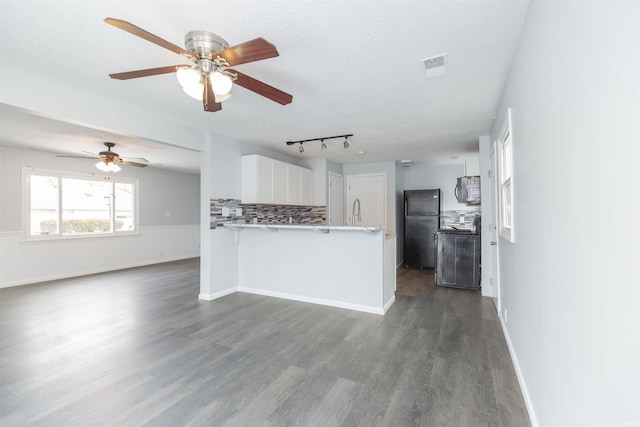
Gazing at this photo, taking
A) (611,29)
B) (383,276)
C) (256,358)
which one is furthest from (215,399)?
(611,29)

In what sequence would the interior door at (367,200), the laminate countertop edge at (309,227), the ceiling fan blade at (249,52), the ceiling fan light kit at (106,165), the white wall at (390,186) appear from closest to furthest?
1. the ceiling fan blade at (249,52)
2. the laminate countertop edge at (309,227)
3. the ceiling fan light kit at (106,165)
4. the white wall at (390,186)
5. the interior door at (367,200)

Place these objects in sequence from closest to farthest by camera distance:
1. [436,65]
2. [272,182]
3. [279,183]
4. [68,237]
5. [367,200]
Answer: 1. [436,65]
2. [272,182]
3. [279,183]
4. [68,237]
5. [367,200]

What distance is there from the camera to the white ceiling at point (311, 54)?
1706mm

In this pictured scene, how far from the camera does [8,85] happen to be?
2.34 meters

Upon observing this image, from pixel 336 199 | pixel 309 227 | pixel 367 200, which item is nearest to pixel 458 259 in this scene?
pixel 367 200

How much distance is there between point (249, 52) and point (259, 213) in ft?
11.8

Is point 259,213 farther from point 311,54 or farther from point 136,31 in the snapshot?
point 136,31

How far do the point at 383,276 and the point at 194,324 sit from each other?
2.23 m

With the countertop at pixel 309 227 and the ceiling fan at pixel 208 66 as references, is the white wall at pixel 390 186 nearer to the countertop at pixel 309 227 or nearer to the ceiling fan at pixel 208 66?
the countertop at pixel 309 227

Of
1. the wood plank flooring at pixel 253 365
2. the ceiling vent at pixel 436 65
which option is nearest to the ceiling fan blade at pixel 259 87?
the ceiling vent at pixel 436 65

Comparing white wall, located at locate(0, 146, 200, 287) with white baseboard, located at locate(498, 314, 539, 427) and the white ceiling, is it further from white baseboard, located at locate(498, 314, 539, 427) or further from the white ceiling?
white baseboard, located at locate(498, 314, 539, 427)

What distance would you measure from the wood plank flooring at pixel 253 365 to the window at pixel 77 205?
2063 millimetres

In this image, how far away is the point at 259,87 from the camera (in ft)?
7.04

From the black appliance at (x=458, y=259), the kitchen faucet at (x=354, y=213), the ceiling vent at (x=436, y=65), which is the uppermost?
the ceiling vent at (x=436, y=65)
